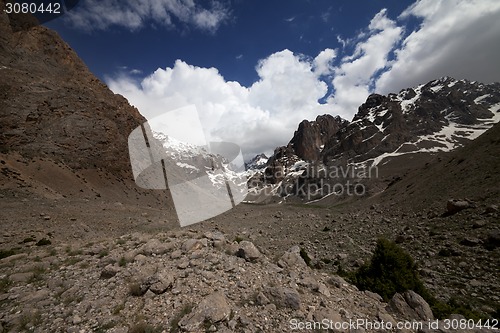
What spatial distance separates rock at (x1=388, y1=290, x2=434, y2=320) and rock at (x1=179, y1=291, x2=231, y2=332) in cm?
686

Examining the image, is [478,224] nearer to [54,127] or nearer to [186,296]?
[186,296]

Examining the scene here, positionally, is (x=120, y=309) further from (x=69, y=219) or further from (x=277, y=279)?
(x=69, y=219)

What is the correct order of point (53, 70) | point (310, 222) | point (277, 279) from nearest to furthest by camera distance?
point (277, 279)
point (310, 222)
point (53, 70)

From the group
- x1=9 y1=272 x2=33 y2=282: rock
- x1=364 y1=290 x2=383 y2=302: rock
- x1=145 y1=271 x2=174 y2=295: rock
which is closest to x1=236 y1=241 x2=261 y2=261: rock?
x1=145 y1=271 x2=174 y2=295: rock

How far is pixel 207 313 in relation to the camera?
7.55m

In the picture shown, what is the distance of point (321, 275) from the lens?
11688mm

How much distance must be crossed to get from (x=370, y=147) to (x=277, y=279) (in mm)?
197355

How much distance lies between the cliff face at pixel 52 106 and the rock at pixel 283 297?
49.9m

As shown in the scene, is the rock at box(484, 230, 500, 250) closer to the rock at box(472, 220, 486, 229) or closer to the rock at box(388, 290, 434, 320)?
the rock at box(472, 220, 486, 229)

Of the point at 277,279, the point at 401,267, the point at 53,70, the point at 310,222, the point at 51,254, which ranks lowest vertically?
the point at 310,222

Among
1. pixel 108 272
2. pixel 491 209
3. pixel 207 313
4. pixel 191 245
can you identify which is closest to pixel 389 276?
pixel 207 313

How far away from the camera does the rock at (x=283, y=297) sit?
27.9 ft

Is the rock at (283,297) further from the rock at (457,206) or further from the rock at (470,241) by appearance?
the rock at (457,206)

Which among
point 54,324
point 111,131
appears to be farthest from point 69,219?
point 111,131
